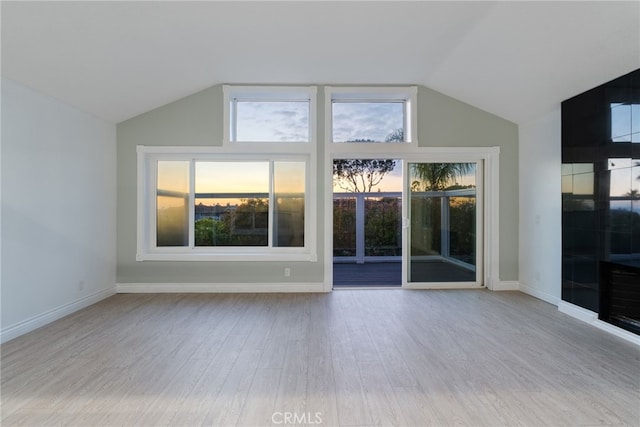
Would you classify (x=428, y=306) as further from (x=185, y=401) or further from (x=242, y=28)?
(x=242, y=28)

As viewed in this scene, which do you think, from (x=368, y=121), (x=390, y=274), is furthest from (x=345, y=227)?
(x=368, y=121)

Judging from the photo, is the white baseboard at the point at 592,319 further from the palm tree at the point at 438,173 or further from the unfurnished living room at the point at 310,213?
the palm tree at the point at 438,173

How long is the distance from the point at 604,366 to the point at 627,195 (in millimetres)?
1678

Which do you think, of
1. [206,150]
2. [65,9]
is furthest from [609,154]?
[65,9]

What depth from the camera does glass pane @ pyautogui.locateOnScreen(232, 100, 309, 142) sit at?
4.77 meters

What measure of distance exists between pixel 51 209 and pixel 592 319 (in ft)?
19.6

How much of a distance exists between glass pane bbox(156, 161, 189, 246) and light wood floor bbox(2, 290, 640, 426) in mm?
1277

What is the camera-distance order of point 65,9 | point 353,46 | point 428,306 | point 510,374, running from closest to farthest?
1. point 510,374
2. point 65,9
3. point 353,46
4. point 428,306

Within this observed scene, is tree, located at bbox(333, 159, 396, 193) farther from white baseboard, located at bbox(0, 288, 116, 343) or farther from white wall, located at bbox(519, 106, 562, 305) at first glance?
white baseboard, located at bbox(0, 288, 116, 343)

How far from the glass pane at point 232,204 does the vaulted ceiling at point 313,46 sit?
127cm

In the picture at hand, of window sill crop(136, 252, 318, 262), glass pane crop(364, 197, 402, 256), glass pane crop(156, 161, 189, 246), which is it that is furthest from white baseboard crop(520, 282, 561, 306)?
glass pane crop(156, 161, 189, 246)

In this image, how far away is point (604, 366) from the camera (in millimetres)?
2451

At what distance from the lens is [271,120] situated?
480 cm

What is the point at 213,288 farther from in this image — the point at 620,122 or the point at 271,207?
the point at 620,122
